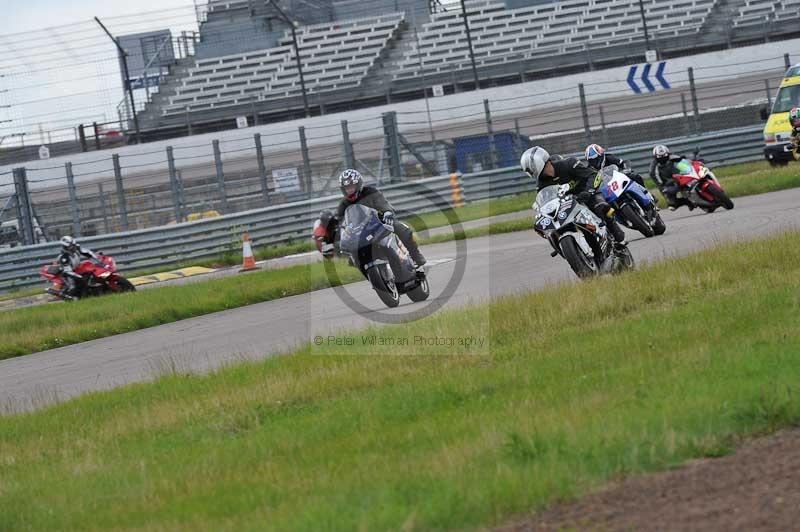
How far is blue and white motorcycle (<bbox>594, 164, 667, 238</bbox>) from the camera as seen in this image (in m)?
14.6

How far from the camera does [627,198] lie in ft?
48.6

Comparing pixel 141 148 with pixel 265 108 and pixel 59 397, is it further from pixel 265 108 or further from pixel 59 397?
pixel 59 397

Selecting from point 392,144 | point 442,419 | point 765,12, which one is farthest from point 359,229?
point 765,12

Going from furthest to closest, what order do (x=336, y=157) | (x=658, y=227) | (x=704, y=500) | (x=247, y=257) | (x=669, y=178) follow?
(x=336, y=157)
(x=247, y=257)
(x=669, y=178)
(x=658, y=227)
(x=704, y=500)

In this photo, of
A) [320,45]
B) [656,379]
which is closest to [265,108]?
[320,45]

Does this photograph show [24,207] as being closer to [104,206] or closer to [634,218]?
[104,206]

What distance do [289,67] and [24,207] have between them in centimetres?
1656

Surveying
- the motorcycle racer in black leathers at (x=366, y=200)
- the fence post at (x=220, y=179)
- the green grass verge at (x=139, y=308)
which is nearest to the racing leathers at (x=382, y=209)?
the motorcycle racer in black leathers at (x=366, y=200)

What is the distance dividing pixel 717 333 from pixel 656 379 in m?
1.32

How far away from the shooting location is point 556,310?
31.6 ft

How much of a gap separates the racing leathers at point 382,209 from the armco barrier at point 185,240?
1325 cm

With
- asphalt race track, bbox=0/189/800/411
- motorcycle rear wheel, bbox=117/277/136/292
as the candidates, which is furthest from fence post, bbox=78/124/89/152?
asphalt race track, bbox=0/189/800/411

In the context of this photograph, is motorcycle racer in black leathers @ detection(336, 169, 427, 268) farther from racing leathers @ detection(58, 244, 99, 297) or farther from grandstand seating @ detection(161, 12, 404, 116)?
grandstand seating @ detection(161, 12, 404, 116)

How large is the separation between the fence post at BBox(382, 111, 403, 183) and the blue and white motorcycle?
531 inches
